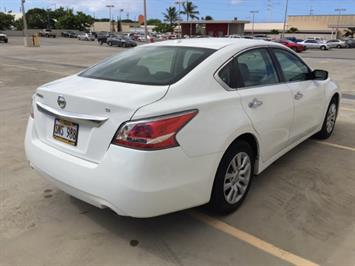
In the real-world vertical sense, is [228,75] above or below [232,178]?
above

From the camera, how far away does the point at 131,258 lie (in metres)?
2.72

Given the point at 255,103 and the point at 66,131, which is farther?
the point at 255,103

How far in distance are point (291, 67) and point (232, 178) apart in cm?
190

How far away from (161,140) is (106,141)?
410 millimetres

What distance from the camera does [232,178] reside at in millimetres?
3236

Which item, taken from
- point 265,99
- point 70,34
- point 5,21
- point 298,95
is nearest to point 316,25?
point 70,34

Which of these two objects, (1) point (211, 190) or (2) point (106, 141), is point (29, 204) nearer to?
(2) point (106, 141)

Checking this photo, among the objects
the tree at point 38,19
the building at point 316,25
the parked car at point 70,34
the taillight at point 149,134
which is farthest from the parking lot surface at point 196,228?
the tree at point 38,19

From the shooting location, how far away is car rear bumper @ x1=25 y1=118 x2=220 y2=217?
98.2 inches

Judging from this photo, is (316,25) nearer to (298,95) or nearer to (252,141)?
(298,95)

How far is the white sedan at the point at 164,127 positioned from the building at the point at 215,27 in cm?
7578

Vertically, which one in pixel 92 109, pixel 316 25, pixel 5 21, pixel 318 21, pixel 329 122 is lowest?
pixel 329 122

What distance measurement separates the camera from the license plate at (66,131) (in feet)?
9.25

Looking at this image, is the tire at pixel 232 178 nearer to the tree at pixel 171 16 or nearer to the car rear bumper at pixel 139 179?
the car rear bumper at pixel 139 179
